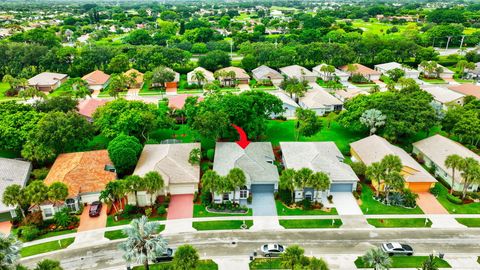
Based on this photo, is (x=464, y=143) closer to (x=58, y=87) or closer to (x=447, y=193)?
(x=447, y=193)

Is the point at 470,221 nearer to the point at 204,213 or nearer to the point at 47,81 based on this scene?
the point at 204,213

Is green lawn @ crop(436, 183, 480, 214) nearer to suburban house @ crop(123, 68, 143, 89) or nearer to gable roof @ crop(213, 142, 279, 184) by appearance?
gable roof @ crop(213, 142, 279, 184)

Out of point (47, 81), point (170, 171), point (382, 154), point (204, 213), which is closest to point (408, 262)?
point (382, 154)

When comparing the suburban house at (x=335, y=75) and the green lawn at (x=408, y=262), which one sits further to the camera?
the suburban house at (x=335, y=75)

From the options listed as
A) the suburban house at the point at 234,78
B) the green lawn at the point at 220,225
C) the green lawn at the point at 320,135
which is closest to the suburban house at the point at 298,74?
the suburban house at the point at 234,78

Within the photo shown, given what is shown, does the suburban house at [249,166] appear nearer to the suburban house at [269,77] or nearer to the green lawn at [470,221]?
the green lawn at [470,221]

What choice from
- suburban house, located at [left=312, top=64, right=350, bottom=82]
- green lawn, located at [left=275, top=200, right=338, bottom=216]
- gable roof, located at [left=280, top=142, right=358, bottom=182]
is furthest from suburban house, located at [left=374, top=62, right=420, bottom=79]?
green lawn, located at [left=275, top=200, right=338, bottom=216]
